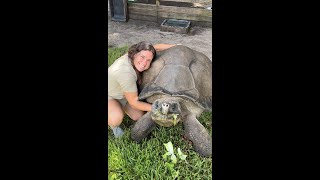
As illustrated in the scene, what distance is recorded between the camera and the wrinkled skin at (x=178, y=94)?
1.50 metres

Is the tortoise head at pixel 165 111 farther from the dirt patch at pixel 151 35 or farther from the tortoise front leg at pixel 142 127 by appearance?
the dirt patch at pixel 151 35

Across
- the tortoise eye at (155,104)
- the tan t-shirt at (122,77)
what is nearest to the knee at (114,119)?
the tan t-shirt at (122,77)

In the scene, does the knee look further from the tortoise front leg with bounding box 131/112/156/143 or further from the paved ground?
the paved ground

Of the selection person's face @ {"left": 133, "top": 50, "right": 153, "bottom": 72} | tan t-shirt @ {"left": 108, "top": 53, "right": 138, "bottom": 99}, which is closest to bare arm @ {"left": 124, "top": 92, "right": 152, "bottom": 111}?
tan t-shirt @ {"left": 108, "top": 53, "right": 138, "bottom": 99}

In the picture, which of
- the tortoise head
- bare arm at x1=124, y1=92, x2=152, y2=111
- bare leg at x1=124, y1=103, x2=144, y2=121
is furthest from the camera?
bare leg at x1=124, y1=103, x2=144, y2=121

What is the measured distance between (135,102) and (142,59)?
0.68 feet

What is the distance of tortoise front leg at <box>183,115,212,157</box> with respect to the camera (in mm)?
1530

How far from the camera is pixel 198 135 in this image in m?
1.55

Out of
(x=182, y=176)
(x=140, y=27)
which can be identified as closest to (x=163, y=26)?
(x=140, y=27)

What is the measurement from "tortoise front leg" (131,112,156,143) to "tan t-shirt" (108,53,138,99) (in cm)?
15

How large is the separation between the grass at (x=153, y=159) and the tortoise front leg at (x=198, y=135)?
30 mm

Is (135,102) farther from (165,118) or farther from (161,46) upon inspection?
(161,46)

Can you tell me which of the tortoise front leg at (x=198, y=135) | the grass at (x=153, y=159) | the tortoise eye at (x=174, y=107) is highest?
the tortoise eye at (x=174, y=107)

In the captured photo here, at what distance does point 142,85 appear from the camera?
5.27 ft
